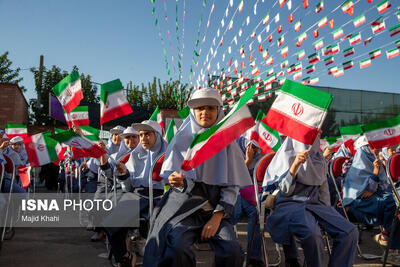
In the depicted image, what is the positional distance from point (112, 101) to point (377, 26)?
424 cm

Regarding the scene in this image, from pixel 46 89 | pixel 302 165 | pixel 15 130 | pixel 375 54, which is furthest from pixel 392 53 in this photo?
pixel 46 89

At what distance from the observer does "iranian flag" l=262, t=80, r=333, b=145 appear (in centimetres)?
311

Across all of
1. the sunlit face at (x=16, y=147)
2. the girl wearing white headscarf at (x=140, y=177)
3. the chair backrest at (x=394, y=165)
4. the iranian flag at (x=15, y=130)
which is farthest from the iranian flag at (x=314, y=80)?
the iranian flag at (x=15, y=130)

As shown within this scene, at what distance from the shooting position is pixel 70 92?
634 cm

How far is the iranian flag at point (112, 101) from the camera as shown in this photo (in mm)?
6145

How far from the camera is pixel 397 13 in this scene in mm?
5430

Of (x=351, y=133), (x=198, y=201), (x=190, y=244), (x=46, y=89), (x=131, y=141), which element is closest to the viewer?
(x=190, y=244)

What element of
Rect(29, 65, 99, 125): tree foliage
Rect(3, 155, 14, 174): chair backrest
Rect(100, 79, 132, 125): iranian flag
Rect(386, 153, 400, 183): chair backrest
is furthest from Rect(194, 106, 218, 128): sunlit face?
Rect(29, 65, 99, 125): tree foliage

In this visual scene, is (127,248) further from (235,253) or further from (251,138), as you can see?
(251,138)

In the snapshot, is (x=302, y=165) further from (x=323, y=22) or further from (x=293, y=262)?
(x=323, y=22)

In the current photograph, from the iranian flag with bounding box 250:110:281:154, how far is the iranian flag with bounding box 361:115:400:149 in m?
1.31

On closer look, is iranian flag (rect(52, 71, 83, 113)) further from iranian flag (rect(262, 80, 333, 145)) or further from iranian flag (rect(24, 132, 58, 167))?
iranian flag (rect(262, 80, 333, 145))

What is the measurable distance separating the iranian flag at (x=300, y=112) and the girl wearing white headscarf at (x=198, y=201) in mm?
495

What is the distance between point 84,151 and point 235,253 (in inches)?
106
